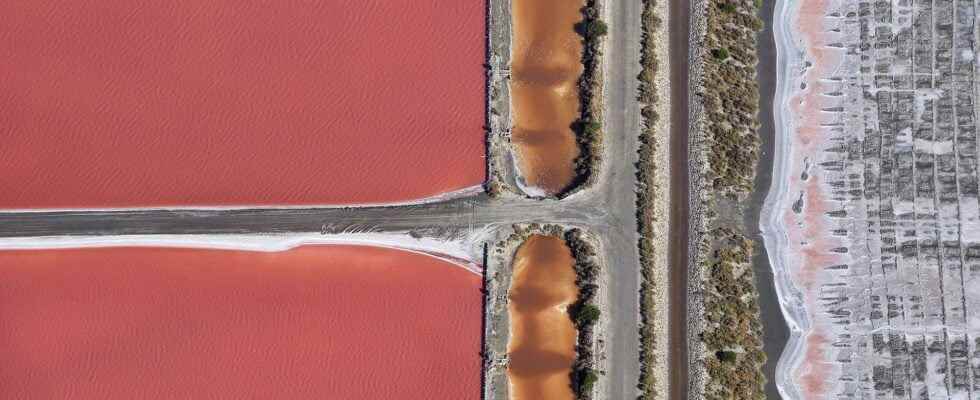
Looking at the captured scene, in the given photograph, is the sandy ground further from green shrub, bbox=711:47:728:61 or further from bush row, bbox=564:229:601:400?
green shrub, bbox=711:47:728:61

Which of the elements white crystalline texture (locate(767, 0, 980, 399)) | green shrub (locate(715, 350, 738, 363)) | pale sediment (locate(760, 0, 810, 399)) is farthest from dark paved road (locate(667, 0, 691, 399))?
white crystalline texture (locate(767, 0, 980, 399))

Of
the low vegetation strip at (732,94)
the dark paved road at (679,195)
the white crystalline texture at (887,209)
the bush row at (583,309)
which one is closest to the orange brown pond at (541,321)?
the bush row at (583,309)

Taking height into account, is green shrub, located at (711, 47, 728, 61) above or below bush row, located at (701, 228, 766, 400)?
above

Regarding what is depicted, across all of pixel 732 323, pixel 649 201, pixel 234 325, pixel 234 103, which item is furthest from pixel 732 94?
pixel 234 325

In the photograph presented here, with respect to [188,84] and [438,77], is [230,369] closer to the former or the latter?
[188,84]

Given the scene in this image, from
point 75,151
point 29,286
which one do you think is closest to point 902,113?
point 75,151

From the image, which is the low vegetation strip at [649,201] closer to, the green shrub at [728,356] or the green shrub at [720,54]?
the green shrub at [720,54]
